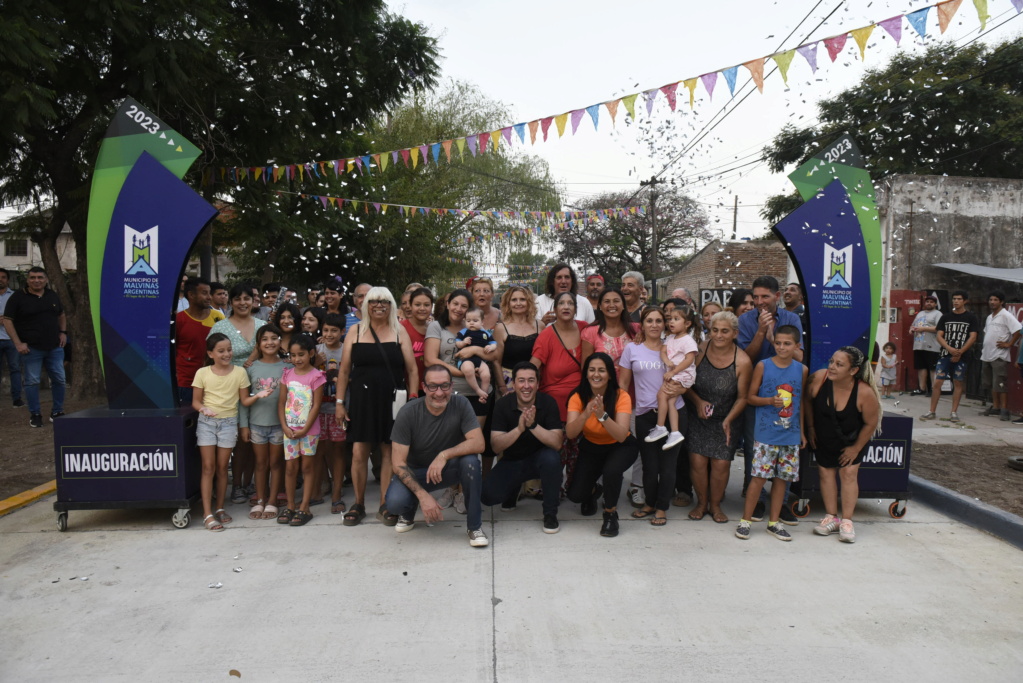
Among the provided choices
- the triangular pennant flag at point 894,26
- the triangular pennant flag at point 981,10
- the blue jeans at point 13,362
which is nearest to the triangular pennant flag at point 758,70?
the triangular pennant flag at point 894,26

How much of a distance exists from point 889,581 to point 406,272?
21597 mm

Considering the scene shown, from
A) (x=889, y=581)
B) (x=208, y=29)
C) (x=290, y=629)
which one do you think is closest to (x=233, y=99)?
(x=208, y=29)

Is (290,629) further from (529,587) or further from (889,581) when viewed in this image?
(889,581)

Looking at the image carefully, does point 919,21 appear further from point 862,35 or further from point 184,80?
point 184,80

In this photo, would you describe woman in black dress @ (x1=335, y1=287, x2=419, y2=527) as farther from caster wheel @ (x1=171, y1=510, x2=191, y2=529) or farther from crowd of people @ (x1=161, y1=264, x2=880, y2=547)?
caster wheel @ (x1=171, y1=510, x2=191, y2=529)

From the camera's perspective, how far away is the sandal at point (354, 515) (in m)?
5.27

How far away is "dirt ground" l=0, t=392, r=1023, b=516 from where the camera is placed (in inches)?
239

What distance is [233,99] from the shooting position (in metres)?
10.4

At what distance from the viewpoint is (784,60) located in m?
6.35

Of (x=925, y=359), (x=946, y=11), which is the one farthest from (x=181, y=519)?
(x=925, y=359)

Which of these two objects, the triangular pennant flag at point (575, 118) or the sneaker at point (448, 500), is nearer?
the sneaker at point (448, 500)

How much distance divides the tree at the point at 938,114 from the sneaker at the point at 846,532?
18500 mm

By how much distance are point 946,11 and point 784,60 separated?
120 centimetres

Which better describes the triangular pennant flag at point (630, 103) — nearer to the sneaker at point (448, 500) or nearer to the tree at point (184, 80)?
the sneaker at point (448, 500)
